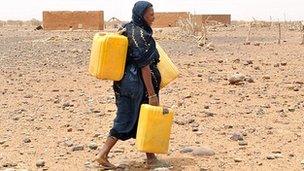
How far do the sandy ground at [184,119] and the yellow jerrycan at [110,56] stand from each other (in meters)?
0.94

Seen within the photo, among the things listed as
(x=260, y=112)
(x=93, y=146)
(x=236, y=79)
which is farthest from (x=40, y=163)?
(x=236, y=79)

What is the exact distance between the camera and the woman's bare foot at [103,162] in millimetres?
5625

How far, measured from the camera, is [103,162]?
5.65 metres

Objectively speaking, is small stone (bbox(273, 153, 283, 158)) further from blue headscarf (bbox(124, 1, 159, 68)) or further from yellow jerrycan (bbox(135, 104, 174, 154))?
blue headscarf (bbox(124, 1, 159, 68))

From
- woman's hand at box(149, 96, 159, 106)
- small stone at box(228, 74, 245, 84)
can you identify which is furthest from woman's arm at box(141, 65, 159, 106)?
small stone at box(228, 74, 245, 84)

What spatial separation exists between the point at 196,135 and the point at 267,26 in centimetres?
4530

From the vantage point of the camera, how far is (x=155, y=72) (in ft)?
18.4

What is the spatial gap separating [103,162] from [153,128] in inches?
24.6

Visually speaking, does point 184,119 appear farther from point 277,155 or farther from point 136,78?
point 136,78

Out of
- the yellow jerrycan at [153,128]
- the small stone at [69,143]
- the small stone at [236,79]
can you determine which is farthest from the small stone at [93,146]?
the small stone at [236,79]

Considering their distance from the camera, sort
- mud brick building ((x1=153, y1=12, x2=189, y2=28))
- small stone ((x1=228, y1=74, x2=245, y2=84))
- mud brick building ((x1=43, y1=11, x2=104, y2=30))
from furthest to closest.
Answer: mud brick building ((x1=153, y1=12, x2=189, y2=28)) < mud brick building ((x1=43, y1=11, x2=104, y2=30)) < small stone ((x1=228, y1=74, x2=245, y2=84))

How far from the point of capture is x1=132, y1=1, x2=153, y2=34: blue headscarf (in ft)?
17.9

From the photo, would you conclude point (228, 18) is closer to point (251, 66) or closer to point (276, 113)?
point (251, 66)

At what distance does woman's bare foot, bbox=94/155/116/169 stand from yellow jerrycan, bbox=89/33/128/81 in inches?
29.7
